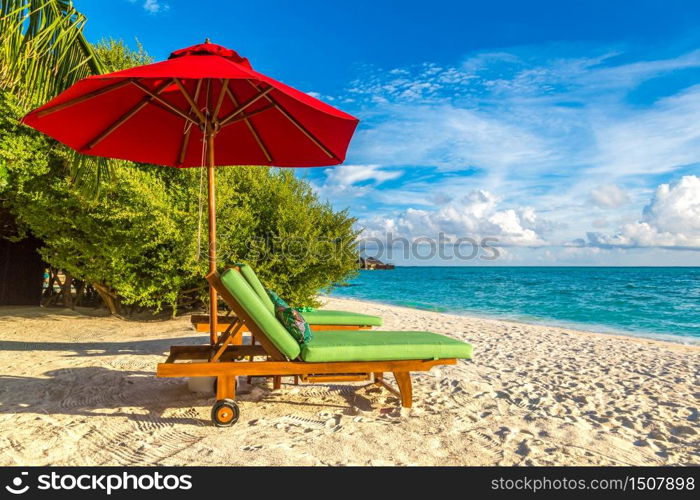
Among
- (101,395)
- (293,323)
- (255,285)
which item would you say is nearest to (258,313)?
(293,323)

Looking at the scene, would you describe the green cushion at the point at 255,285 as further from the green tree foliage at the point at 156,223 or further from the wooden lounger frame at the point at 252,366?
the green tree foliage at the point at 156,223

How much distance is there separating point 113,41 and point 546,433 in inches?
499

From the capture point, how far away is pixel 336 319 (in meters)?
5.53

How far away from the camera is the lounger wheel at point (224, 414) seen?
3.41 metres

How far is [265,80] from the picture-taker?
296cm

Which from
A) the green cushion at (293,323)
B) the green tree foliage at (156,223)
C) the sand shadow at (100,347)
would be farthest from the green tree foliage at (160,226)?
the green cushion at (293,323)

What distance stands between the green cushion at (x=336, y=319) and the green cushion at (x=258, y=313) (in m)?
1.87

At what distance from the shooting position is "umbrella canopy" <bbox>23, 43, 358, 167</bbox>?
3490 millimetres

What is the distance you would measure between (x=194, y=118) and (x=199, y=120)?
86 mm

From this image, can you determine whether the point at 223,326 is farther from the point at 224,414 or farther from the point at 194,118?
the point at 194,118

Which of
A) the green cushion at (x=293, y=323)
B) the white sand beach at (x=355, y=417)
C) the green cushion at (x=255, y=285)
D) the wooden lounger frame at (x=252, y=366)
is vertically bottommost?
the white sand beach at (x=355, y=417)

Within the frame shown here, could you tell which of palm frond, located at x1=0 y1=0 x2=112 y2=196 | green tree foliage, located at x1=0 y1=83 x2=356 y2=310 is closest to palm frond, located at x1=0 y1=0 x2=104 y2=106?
palm frond, located at x1=0 y1=0 x2=112 y2=196

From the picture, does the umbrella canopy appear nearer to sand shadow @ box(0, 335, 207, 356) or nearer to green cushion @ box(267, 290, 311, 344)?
green cushion @ box(267, 290, 311, 344)

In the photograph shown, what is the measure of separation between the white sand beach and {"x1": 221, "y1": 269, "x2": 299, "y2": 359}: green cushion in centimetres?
64
